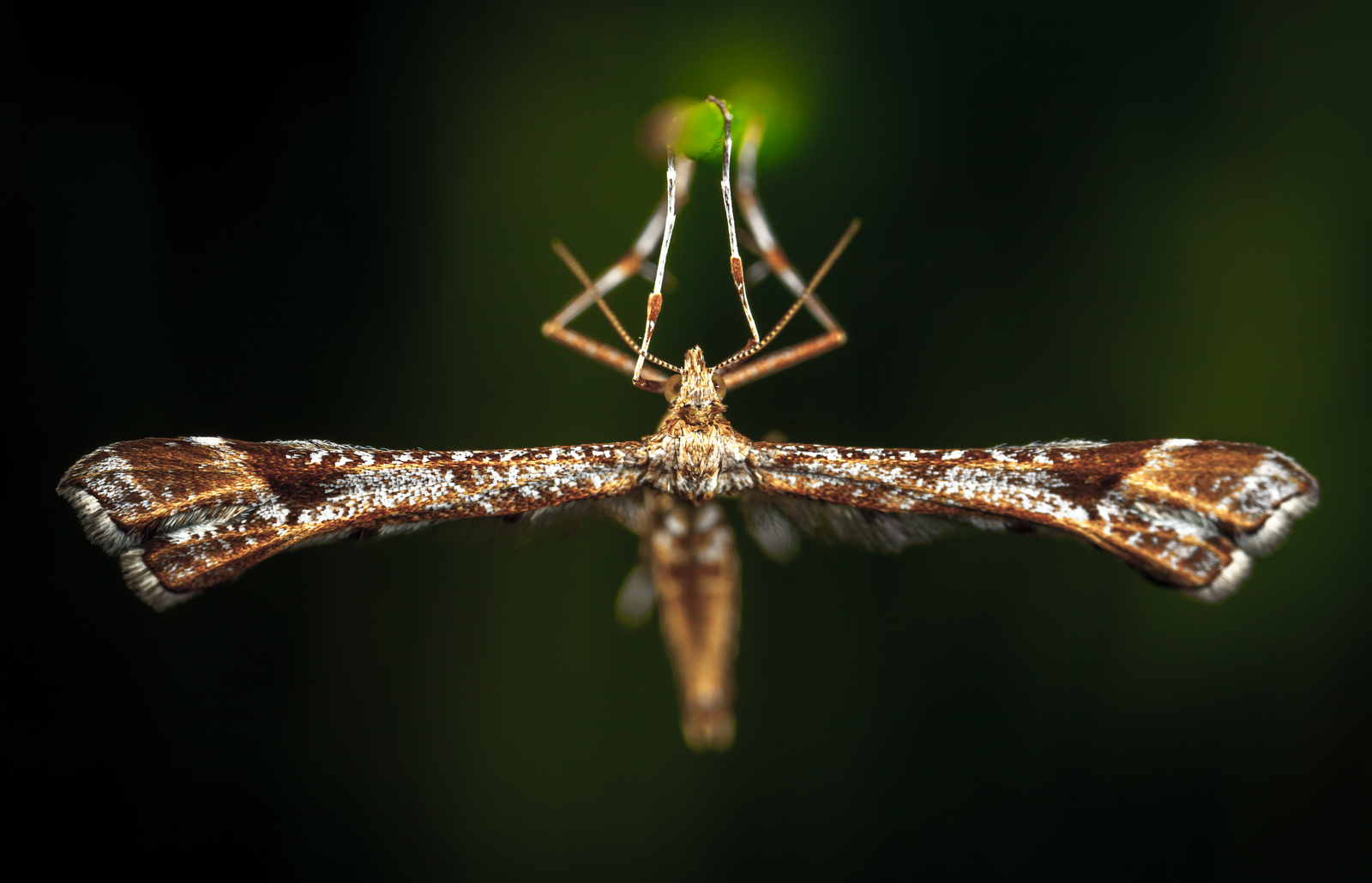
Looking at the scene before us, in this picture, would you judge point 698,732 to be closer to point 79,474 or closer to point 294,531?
point 294,531

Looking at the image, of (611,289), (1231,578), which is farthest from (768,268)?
(1231,578)

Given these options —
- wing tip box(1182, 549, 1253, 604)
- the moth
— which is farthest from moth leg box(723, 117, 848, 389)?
wing tip box(1182, 549, 1253, 604)

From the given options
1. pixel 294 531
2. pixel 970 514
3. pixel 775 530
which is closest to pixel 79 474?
pixel 294 531

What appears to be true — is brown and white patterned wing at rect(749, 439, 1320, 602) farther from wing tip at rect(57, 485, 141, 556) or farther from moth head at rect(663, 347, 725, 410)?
wing tip at rect(57, 485, 141, 556)

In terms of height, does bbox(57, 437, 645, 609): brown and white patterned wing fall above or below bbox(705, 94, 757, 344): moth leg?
below

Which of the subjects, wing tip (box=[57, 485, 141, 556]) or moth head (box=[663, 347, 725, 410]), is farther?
moth head (box=[663, 347, 725, 410])

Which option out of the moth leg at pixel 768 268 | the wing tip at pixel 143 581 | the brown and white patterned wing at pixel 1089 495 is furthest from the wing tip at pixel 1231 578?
the wing tip at pixel 143 581
